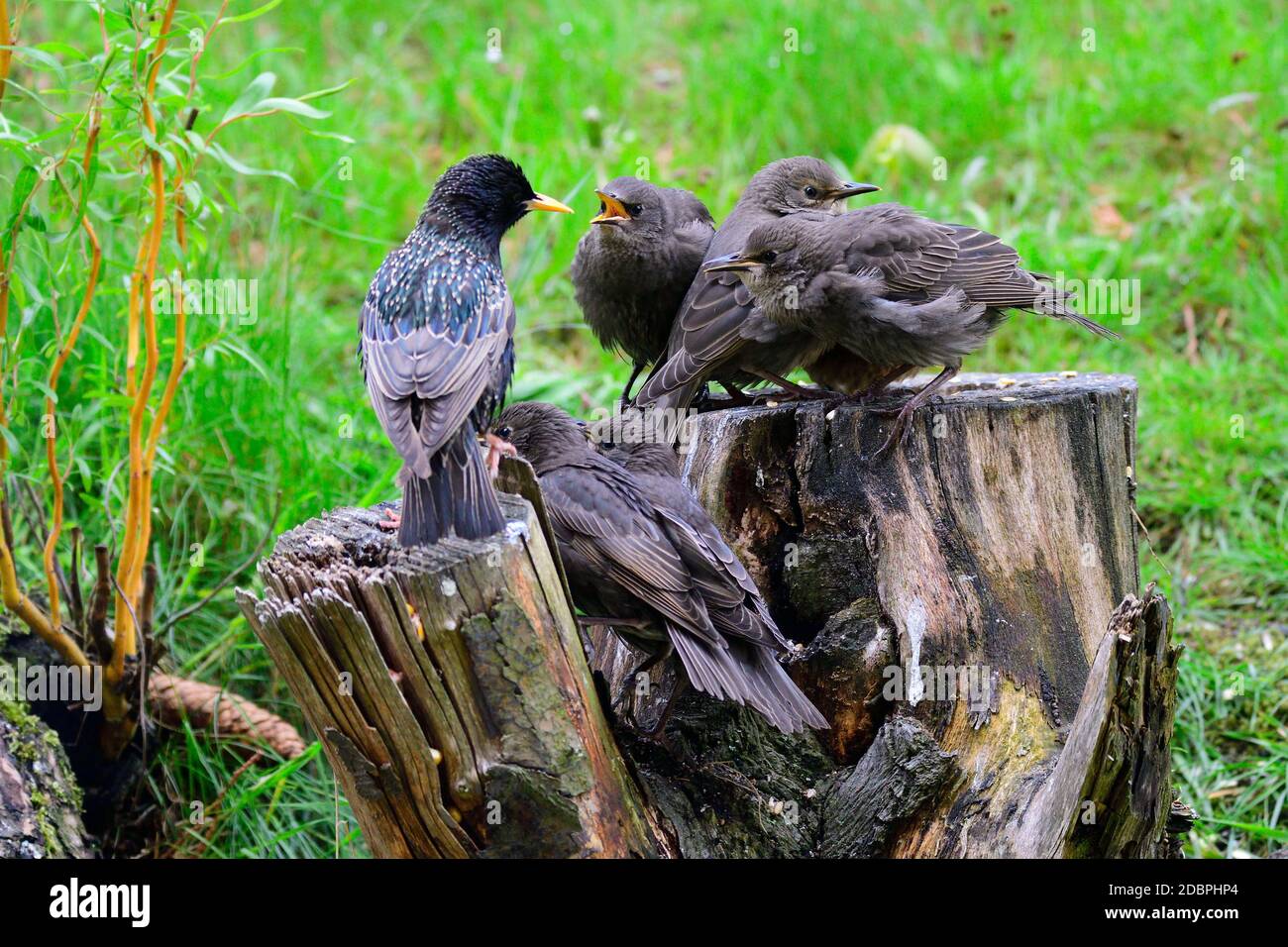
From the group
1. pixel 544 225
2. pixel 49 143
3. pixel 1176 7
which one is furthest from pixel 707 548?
pixel 1176 7

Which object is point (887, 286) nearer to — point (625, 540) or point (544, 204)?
point (544, 204)

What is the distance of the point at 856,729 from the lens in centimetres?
396

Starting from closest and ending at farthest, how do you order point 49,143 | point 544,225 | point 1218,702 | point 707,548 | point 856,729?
point 707,548 < point 856,729 < point 1218,702 < point 49,143 < point 544,225

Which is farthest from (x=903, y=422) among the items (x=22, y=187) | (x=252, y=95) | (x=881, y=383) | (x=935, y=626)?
(x=22, y=187)

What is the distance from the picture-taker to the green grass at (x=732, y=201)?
5.18m

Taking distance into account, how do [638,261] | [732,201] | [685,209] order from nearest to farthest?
1. [638,261]
2. [685,209]
3. [732,201]

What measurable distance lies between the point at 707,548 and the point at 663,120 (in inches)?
205

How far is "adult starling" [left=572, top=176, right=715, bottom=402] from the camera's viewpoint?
4.93 metres

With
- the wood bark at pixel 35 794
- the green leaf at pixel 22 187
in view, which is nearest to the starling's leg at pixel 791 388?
the green leaf at pixel 22 187

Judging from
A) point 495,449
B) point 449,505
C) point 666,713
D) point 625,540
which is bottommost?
point 666,713

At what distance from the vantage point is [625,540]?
370cm

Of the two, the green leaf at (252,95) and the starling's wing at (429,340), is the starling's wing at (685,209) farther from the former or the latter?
the green leaf at (252,95)

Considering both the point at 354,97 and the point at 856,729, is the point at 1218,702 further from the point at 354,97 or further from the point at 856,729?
the point at 354,97

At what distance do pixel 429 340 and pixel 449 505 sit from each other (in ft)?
2.52
